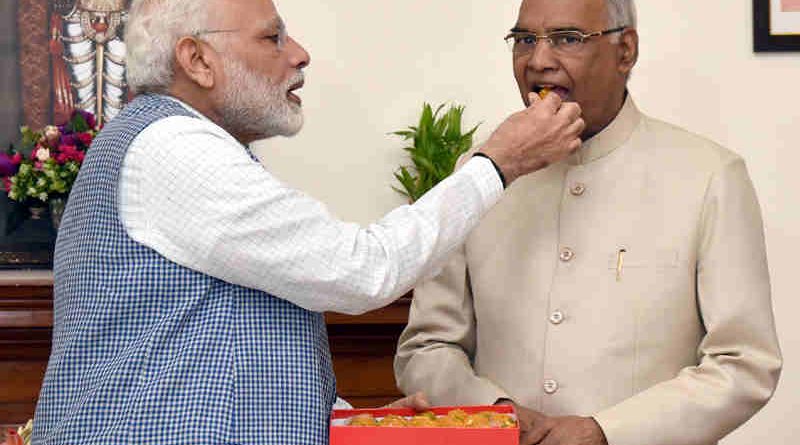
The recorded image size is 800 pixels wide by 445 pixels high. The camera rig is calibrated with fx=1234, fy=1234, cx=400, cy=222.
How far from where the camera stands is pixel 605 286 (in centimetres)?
225

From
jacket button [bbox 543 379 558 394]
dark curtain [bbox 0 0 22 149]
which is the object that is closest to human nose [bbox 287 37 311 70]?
jacket button [bbox 543 379 558 394]

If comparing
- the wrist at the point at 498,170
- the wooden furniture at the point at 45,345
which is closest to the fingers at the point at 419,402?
the wrist at the point at 498,170

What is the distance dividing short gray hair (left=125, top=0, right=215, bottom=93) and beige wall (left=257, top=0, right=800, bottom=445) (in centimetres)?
158

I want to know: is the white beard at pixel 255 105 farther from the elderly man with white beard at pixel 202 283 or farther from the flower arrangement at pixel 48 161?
the flower arrangement at pixel 48 161

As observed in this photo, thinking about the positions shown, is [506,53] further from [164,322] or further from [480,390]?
[164,322]

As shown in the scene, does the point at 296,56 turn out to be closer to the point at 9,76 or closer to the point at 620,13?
the point at 620,13

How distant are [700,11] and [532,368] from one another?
1.79 m

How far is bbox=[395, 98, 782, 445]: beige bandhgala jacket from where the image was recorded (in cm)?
214

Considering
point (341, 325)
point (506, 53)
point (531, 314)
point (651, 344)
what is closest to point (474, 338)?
point (531, 314)

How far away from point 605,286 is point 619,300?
0.13ft

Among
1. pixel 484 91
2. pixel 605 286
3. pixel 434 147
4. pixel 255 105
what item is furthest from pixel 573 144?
pixel 484 91

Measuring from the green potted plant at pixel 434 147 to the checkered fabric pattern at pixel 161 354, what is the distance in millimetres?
1674

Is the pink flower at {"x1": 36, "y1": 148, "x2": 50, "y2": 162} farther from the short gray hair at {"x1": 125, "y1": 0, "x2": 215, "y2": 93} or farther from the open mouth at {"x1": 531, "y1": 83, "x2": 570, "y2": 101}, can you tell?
the open mouth at {"x1": 531, "y1": 83, "x2": 570, "y2": 101}

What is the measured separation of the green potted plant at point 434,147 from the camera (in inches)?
141
